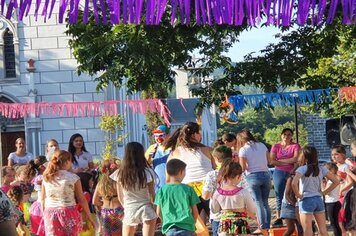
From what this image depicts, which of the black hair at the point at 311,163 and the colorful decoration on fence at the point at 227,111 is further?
the colorful decoration on fence at the point at 227,111

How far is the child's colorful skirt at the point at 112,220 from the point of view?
11.7 metres

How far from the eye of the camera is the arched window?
34375mm

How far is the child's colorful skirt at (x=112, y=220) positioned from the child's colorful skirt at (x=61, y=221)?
0.45m

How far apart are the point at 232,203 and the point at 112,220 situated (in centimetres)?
242

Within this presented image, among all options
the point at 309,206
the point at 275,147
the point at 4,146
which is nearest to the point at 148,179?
the point at 309,206

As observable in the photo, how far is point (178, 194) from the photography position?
9703 millimetres

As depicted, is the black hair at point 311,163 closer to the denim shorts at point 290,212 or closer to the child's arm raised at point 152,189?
the denim shorts at point 290,212

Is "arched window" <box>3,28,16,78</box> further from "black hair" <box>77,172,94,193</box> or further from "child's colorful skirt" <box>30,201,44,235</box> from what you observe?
"child's colorful skirt" <box>30,201,44,235</box>

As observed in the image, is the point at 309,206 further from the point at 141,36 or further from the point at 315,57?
the point at 315,57

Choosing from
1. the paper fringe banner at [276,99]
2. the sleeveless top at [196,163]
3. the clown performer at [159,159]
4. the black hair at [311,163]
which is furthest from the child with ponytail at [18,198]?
the paper fringe banner at [276,99]

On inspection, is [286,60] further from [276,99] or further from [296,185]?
[296,185]

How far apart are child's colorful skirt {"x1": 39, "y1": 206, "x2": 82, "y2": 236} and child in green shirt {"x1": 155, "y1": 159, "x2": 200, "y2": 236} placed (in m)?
2.03

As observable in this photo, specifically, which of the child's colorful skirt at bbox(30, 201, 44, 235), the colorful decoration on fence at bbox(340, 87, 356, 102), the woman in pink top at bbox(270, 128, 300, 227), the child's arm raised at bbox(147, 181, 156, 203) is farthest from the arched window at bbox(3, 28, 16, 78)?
the child's arm raised at bbox(147, 181, 156, 203)

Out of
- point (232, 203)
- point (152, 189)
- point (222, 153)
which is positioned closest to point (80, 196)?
point (152, 189)
